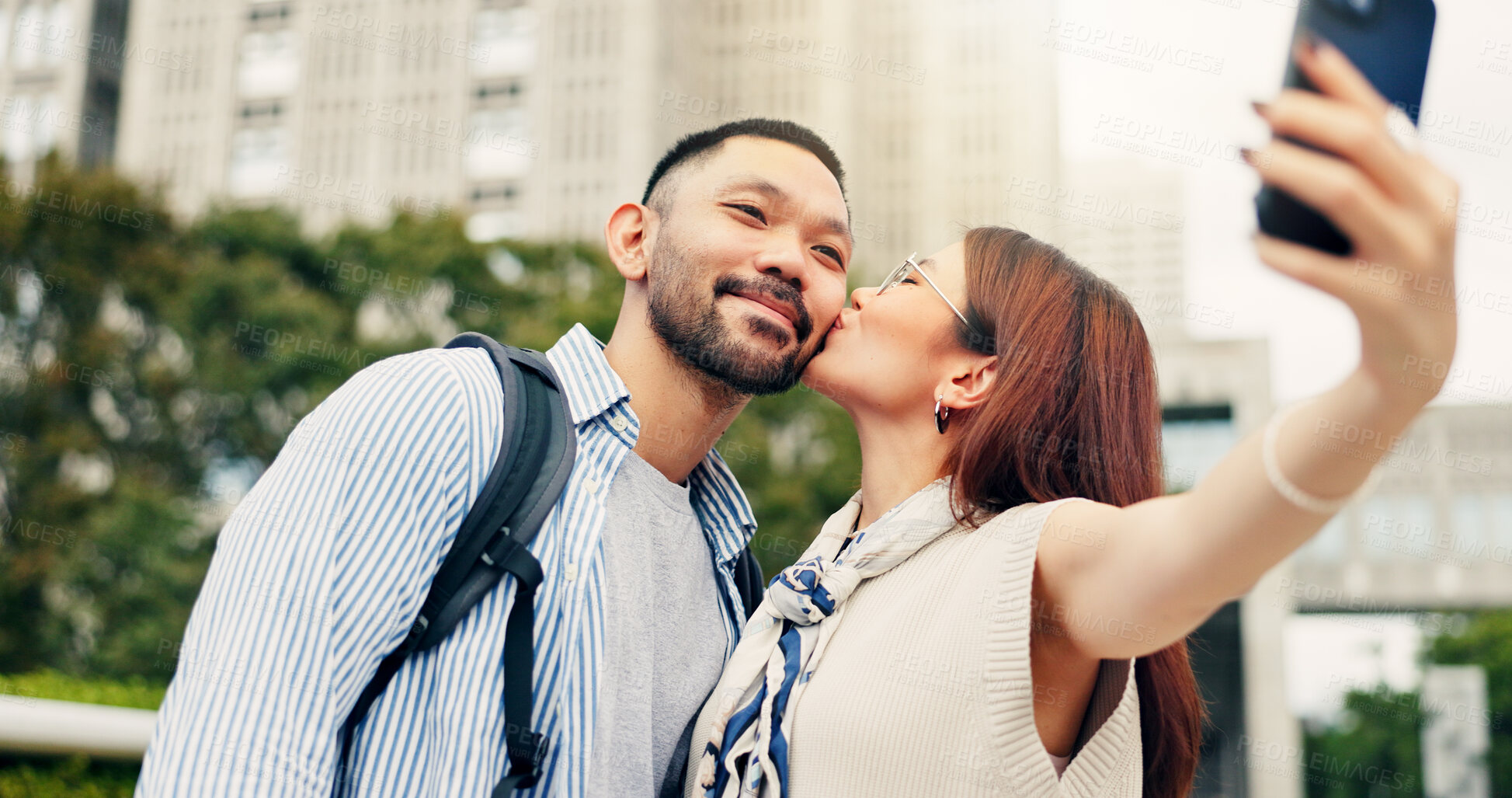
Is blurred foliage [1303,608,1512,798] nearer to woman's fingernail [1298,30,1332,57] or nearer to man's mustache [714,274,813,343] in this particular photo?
man's mustache [714,274,813,343]

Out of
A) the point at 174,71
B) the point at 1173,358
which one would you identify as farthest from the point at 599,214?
the point at 1173,358

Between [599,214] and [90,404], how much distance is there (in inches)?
1337

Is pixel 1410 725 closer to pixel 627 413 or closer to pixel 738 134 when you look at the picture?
pixel 738 134

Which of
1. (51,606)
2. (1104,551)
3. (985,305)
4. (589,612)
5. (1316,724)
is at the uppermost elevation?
(985,305)

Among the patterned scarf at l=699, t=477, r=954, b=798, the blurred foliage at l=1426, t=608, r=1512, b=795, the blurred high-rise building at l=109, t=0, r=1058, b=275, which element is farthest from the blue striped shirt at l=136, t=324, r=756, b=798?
the blurred high-rise building at l=109, t=0, r=1058, b=275

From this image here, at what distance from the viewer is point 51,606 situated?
23.4 m

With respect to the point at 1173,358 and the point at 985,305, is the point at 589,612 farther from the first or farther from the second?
the point at 1173,358

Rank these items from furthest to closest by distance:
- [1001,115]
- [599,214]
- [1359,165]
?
[1001,115]
[599,214]
[1359,165]

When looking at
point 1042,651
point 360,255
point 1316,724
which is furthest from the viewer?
point 1316,724

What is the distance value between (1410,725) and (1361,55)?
56.5 metres

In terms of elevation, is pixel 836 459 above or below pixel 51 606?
above

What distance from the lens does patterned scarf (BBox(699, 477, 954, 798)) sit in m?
2.68

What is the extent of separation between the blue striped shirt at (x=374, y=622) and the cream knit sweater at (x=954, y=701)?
551 millimetres

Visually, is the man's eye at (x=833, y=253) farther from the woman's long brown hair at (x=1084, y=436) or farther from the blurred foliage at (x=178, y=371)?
the blurred foliage at (x=178, y=371)
